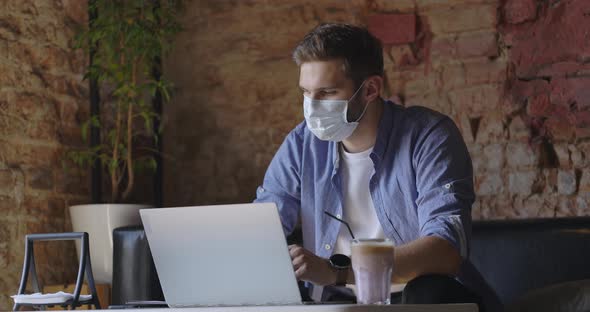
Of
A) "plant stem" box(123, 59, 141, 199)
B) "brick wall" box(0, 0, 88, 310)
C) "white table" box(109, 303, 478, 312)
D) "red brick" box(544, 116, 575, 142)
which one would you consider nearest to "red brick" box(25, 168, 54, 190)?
"brick wall" box(0, 0, 88, 310)

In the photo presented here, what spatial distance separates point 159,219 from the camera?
68.8 inches

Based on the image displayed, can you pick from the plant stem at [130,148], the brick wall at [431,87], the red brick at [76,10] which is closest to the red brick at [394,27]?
the brick wall at [431,87]

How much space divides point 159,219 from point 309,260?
1.16 feet

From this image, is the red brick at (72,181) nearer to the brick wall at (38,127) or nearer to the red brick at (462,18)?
the brick wall at (38,127)

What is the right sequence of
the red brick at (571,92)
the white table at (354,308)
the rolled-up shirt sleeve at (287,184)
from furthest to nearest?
1. the red brick at (571,92)
2. the rolled-up shirt sleeve at (287,184)
3. the white table at (354,308)

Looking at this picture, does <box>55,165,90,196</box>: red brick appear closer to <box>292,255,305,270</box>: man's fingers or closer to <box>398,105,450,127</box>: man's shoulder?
<box>398,105,450,127</box>: man's shoulder

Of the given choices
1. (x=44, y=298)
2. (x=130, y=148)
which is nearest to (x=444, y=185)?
(x=44, y=298)

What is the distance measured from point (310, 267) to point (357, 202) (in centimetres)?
64

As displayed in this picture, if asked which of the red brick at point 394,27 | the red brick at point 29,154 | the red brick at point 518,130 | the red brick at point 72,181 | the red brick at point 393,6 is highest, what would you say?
the red brick at point 393,6

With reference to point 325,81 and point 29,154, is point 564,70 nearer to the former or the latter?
point 325,81

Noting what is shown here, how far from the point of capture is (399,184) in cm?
246

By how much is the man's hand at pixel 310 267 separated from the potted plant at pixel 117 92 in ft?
6.47

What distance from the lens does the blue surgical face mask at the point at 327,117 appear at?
245 cm

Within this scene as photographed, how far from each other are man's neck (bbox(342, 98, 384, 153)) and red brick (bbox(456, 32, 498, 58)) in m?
1.46
